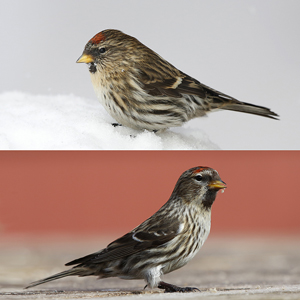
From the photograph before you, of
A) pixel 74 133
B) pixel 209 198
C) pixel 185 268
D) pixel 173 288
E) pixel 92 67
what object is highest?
pixel 92 67

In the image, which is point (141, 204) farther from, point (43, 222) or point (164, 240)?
point (43, 222)

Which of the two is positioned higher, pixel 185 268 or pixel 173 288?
pixel 185 268

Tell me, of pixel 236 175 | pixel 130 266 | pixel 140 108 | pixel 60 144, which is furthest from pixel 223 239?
pixel 60 144

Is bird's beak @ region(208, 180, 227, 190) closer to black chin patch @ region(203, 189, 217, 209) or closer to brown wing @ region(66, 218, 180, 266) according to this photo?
black chin patch @ region(203, 189, 217, 209)

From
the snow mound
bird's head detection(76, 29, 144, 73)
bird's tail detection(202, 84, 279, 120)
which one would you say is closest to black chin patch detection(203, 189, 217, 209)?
the snow mound

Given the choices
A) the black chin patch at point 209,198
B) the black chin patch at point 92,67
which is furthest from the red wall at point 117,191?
the black chin patch at point 92,67

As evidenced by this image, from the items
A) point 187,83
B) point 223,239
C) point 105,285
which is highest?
point 187,83

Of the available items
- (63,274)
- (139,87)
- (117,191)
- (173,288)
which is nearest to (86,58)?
(139,87)

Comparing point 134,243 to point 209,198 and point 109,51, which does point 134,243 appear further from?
point 109,51
